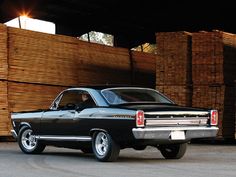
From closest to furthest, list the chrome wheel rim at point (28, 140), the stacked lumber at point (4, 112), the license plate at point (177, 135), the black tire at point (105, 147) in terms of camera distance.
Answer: the license plate at point (177, 135)
the black tire at point (105, 147)
the chrome wheel rim at point (28, 140)
the stacked lumber at point (4, 112)

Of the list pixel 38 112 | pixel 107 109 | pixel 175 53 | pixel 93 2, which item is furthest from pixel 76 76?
pixel 93 2

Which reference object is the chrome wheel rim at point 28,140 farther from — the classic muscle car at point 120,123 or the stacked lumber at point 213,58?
the stacked lumber at point 213,58

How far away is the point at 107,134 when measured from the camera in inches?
437

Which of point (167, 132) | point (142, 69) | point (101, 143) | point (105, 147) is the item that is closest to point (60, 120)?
point (101, 143)

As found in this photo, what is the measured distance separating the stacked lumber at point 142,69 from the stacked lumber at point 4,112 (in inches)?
287

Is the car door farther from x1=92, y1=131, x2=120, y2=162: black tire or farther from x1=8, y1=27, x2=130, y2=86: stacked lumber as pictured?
x1=8, y1=27, x2=130, y2=86: stacked lumber

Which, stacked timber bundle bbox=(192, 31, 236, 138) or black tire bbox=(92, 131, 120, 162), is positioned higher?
stacked timber bundle bbox=(192, 31, 236, 138)

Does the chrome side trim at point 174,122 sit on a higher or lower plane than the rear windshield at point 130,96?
lower

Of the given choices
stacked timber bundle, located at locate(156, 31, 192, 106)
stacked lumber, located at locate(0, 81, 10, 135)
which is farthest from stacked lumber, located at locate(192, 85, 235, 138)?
stacked lumber, located at locate(0, 81, 10, 135)

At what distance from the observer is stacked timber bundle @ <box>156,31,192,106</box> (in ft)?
58.1

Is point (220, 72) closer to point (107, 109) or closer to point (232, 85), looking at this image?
point (232, 85)

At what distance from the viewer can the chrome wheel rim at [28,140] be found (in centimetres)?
1349

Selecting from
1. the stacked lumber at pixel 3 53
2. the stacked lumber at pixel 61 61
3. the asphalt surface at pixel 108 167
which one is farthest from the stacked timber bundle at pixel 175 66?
the asphalt surface at pixel 108 167

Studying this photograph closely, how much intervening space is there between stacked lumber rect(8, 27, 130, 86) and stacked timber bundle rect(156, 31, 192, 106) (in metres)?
4.15
